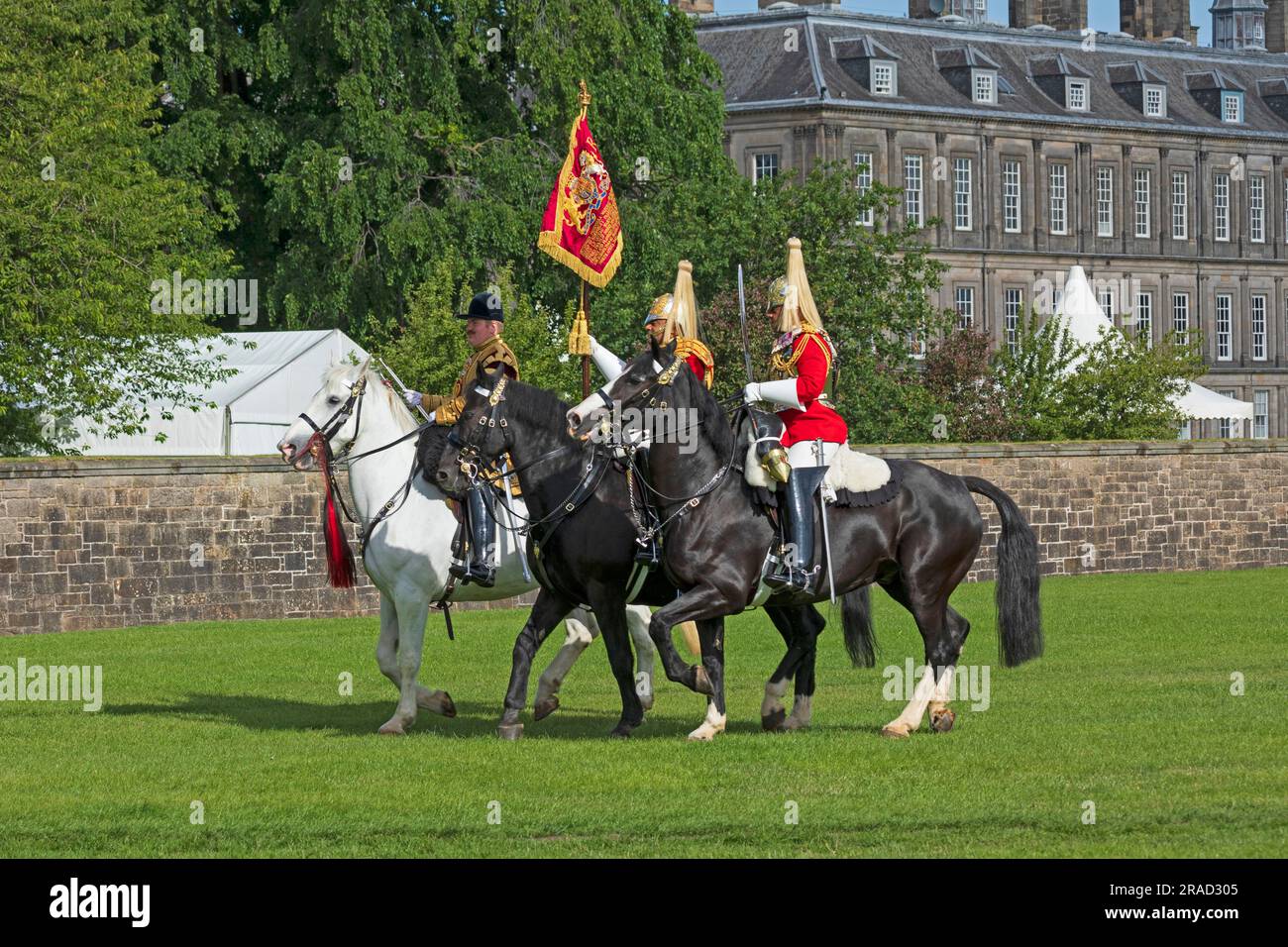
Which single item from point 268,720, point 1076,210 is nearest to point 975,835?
point 268,720

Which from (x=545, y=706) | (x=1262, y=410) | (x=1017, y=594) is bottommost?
(x=545, y=706)

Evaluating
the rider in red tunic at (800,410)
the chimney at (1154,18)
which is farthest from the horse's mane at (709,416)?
the chimney at (1154,18)

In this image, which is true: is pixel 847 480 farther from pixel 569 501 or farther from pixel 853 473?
pixel 569 501

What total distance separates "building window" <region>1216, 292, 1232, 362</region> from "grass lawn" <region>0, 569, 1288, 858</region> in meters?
83.4

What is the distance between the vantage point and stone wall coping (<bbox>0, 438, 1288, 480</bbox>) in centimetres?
2812

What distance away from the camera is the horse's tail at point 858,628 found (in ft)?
54.3

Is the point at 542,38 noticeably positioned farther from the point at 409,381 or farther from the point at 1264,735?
the point at 1264,735

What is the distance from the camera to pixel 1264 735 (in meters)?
15.1

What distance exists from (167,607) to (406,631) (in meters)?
13.2

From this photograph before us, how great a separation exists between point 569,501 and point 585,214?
828 cm

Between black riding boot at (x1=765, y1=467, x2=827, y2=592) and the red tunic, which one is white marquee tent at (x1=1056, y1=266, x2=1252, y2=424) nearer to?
the red tunic

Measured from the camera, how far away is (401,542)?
1647 cm

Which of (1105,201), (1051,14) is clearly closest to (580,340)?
(1105,201)
